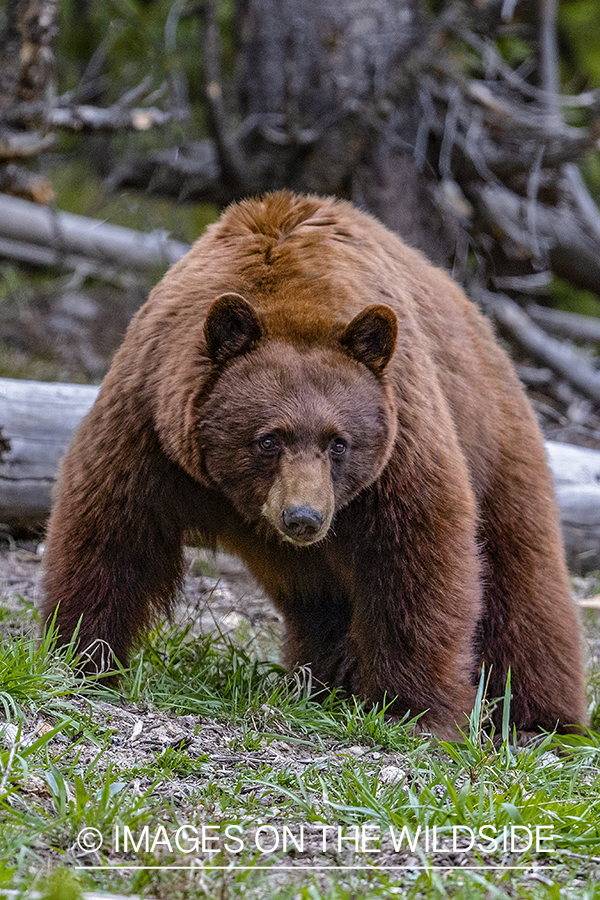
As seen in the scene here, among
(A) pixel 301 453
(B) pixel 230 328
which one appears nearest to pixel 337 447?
(A) pixel 301 453

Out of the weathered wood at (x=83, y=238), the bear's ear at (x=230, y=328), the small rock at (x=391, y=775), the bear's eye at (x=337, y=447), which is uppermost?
the bear's ear at (x=230, y=328)

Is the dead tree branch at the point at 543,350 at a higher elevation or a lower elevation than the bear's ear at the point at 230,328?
lower

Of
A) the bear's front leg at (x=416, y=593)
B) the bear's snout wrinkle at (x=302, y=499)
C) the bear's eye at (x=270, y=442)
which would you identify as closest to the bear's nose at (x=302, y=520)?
the bear's snout wrinkle at (x=302, y=499)

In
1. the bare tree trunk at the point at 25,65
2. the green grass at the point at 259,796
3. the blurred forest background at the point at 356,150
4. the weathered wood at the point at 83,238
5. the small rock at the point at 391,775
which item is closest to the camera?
the green grass at the point at 259,796

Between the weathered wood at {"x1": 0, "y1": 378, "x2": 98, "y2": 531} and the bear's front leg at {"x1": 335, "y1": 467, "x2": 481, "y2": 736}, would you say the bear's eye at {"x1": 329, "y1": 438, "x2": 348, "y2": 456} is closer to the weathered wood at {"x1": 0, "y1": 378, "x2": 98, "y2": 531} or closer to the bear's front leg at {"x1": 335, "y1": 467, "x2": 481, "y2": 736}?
the bear's front leg at {"x1": 335, "y1": 467, "x2": 481, "y2": 736}

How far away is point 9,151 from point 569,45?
7.68 meters

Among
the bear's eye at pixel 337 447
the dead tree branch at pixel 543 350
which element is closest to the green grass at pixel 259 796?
the bear's eye at pixel 337 447

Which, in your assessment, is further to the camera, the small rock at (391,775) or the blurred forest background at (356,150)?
the blurred forest background at (356,150)

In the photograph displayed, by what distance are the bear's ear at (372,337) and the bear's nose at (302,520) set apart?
679 millimetres

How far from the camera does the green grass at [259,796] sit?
2541mm

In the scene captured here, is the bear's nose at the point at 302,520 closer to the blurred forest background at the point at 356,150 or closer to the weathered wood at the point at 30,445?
the weathered wood at the point at 30,445

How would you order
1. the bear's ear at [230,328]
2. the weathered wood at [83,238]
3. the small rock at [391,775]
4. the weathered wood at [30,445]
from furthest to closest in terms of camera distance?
the weathered wood at [83,238] → the weathered wood at [30,445] → the bear's ear at [230,328] → the small rock at [391,775]

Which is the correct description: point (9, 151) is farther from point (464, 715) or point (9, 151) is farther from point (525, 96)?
point (525, 96)

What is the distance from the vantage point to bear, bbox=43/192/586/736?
3.63 meters
